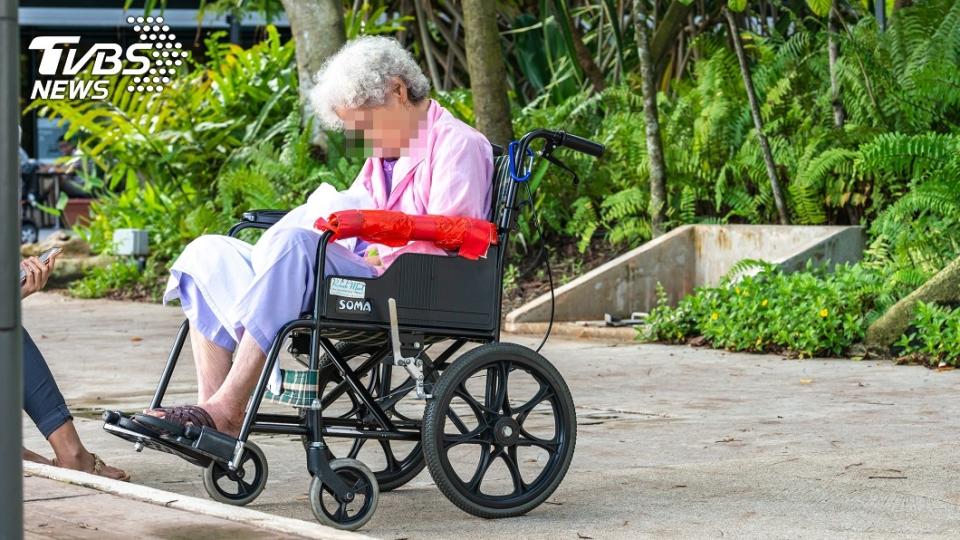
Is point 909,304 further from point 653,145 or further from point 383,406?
point 383,406

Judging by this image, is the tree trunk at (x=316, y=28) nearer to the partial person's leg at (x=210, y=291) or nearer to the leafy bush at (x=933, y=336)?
the leafy bush at (x=933, y=336)

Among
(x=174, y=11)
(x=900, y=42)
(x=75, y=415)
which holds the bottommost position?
(x=75, y=415)

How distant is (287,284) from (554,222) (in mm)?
7019

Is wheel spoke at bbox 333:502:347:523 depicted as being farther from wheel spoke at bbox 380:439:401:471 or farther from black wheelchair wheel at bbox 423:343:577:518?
wheel spoke at bbox 380:439:401:471

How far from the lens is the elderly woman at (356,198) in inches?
157

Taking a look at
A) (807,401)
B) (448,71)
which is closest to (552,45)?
(448,71)

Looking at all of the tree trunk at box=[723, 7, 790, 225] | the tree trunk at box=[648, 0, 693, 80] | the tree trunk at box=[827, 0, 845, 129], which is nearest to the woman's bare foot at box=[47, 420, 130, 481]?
the tree trunk at box=[723, 7, 790, 225]

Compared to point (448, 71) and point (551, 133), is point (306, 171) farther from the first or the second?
point (551, 133)

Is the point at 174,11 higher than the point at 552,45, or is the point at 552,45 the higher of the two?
the point at 174,11

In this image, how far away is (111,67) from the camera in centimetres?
1625

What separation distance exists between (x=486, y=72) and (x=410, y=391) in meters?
6.64

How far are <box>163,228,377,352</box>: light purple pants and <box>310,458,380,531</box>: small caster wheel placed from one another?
0.38m

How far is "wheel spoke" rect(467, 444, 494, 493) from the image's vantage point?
400 cm

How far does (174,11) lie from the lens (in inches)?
951
